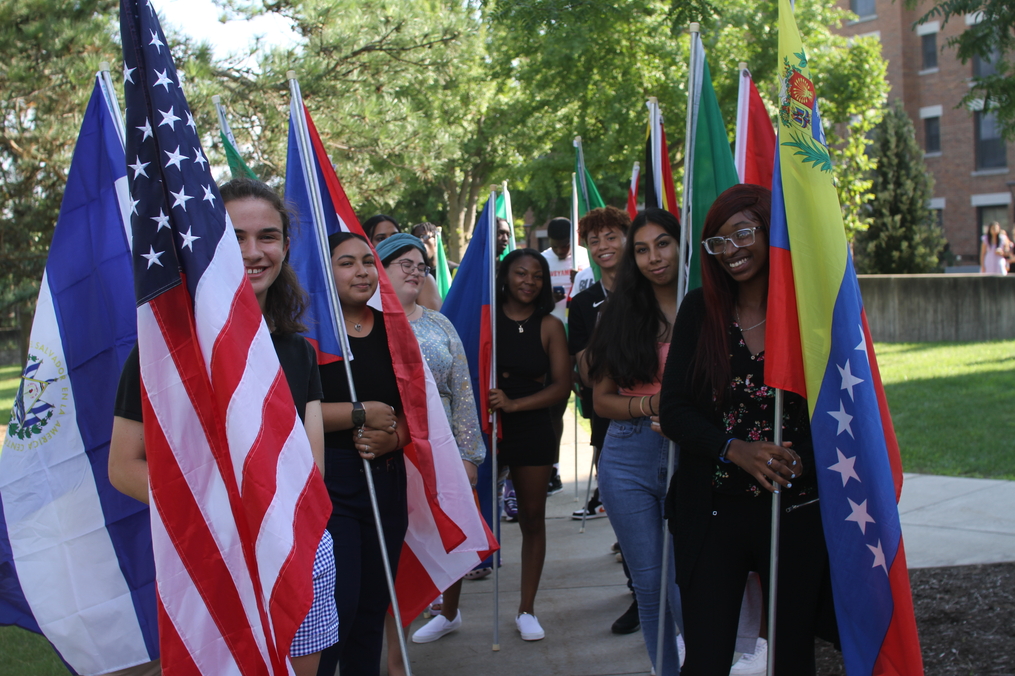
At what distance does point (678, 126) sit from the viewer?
54.7 feet

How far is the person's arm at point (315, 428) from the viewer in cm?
273

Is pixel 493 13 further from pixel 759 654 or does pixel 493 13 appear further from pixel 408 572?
pixel 759 654

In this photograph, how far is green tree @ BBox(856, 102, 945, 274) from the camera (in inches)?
1037

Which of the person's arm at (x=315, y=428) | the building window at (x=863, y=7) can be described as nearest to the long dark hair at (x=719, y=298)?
the person's arm at (x=315, y=428)

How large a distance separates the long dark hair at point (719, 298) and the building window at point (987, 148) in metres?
31.1

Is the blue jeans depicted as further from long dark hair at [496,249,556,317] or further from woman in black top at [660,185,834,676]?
long dark hair at [496,249,556,317]

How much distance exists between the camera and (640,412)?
3629 mm

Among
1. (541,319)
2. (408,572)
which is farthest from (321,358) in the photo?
(541,319)

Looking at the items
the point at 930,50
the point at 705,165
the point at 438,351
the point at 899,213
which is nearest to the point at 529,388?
the point at 438,351

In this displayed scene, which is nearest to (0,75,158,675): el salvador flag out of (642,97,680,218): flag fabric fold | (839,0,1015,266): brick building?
(642,97,680,218): flag fabric fold

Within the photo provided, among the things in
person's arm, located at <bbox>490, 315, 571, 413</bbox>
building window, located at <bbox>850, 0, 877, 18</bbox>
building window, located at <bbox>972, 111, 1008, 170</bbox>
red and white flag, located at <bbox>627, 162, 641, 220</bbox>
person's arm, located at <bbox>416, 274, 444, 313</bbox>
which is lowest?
person's arm, located at <bbox>490, 315, 571, 413</bbox>

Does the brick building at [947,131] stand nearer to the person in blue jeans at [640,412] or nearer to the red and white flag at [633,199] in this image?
the red and white flag at [633,199]

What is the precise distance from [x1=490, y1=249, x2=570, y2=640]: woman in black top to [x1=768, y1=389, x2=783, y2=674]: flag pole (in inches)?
82.4

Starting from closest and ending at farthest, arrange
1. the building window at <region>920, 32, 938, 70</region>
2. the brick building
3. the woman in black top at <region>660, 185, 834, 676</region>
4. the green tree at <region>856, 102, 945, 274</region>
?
the woman in black top at <region>660, 185, 834, 676</region>, the green tree at <region>856, 102, 945, 274</region>, the brick building, the building window at <region>920, 32, 938, 70</region>
